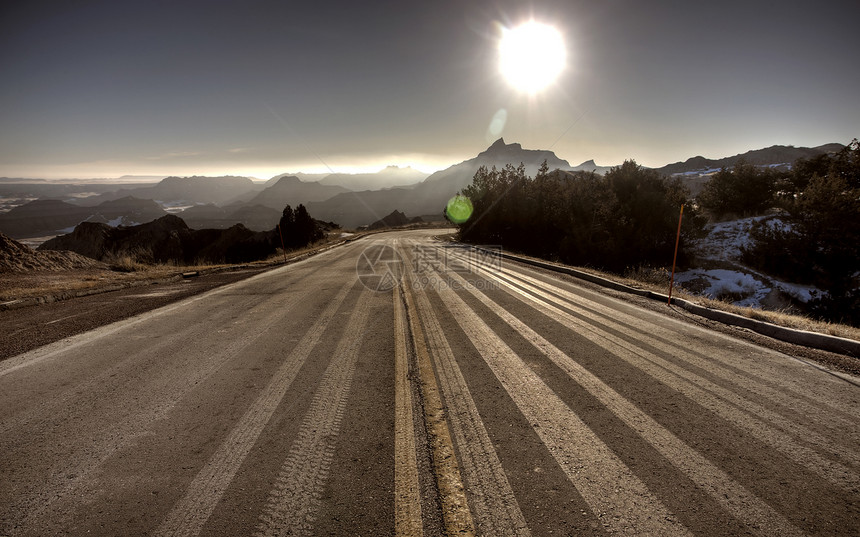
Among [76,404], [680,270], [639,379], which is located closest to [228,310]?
[76,404]

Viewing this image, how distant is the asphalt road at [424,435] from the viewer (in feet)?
7.07

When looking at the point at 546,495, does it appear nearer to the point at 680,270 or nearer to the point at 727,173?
the point at 680,270

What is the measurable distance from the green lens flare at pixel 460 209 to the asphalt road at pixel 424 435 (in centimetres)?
2496

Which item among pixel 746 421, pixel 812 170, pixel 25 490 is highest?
pixel 812 170

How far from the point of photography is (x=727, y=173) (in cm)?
2844

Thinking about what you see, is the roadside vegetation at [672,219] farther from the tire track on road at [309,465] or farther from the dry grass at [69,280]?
the dry grass at [69,280]

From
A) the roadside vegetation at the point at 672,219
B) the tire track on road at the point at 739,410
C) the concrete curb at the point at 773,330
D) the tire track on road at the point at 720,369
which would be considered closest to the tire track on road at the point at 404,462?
the tire track on road at the point at 739,410

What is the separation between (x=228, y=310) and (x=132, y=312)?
188 cm

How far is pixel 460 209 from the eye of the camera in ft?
102

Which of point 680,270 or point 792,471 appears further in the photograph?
point 680,270

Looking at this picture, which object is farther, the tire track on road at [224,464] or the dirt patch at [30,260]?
the dirt patch at [30,260]

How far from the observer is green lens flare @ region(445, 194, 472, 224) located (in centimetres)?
2978

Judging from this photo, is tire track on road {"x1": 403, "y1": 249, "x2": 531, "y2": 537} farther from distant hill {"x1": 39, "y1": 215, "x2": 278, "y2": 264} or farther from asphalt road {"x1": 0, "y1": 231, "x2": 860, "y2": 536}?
distant hill {"x1": 39, "y1": 215, "x2": 278, "y2": 264}

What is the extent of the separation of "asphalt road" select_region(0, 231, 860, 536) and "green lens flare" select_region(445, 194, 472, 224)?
81.9 feet
